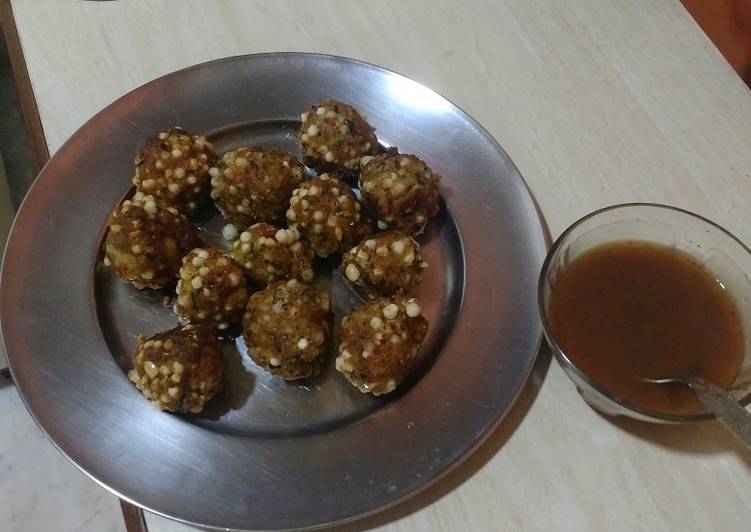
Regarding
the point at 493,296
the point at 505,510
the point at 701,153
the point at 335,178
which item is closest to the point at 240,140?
the point at 335,178

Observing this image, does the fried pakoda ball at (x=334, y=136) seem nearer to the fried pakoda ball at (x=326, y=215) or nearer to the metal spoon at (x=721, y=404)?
the fried pakoda ball at (x=326, y=215)

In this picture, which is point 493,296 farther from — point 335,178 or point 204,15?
point 204,15

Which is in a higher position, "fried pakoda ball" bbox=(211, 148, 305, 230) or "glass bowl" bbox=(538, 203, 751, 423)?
"fried pakoda ball" bbox=(211, 148, 305, 230)

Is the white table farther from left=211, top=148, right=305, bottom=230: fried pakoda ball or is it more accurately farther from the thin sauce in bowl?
left=211, top=148, right=305, bottom=230: fried pakoda ball

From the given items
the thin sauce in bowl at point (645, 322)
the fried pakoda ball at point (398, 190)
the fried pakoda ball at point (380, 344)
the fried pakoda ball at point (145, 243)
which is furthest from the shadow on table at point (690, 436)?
the fried pakoda ball at point (145, 243)

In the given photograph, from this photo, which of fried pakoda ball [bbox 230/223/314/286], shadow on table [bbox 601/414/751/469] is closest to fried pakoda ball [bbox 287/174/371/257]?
fried pakoda ball [bbox 230/223/314/286]

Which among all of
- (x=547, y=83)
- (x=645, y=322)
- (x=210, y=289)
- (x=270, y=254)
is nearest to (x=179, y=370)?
(x=210, y=289)
